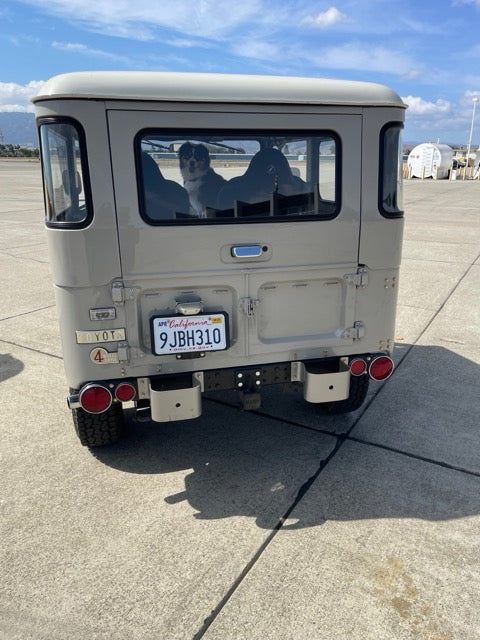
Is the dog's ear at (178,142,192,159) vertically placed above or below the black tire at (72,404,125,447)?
above

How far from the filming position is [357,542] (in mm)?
2863

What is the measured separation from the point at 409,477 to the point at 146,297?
85.2 inches

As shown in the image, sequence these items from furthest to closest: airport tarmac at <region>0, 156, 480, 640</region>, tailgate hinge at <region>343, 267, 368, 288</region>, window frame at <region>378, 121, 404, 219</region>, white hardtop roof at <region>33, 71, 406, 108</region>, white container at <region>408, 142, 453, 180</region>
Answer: white container at <region>408, 142, 453, 180</region>, tailgate hinge at <region>343, 267, 368, 288</region>, window frame at <region>378, 121, 404, 219</region>, white hardtop roof at <region>33, 71, 406, 108</region>, airport tarmac at <region>0, 156, 480, 640</region>

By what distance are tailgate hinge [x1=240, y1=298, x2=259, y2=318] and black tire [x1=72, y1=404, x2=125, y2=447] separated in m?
1.20

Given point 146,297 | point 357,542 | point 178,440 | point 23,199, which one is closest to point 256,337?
point 146,297

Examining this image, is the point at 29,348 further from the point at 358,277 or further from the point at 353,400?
the point at 358,277

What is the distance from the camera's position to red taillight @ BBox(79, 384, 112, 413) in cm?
316

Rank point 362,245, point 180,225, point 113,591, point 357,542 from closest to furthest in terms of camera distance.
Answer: point 113,591, point 357,542, point 180,225, point 362,245

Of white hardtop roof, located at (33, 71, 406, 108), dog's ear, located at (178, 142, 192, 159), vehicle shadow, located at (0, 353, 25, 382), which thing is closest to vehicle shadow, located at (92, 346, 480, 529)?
vehicle shadow, located at (0, 353, 25, 382)

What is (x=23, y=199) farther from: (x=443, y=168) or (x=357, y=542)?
(x=443, y=168)

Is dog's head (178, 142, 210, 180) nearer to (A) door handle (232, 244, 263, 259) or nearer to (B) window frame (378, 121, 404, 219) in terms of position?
(A) door handle (232, 244, 263, 259)

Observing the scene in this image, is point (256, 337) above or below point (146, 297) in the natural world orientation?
below

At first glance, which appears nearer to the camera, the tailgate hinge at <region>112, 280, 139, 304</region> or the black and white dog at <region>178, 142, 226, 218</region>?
the tailgate hinge at <region>112, 280, 139, 304</region>

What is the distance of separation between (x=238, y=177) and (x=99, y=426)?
2.03 m
